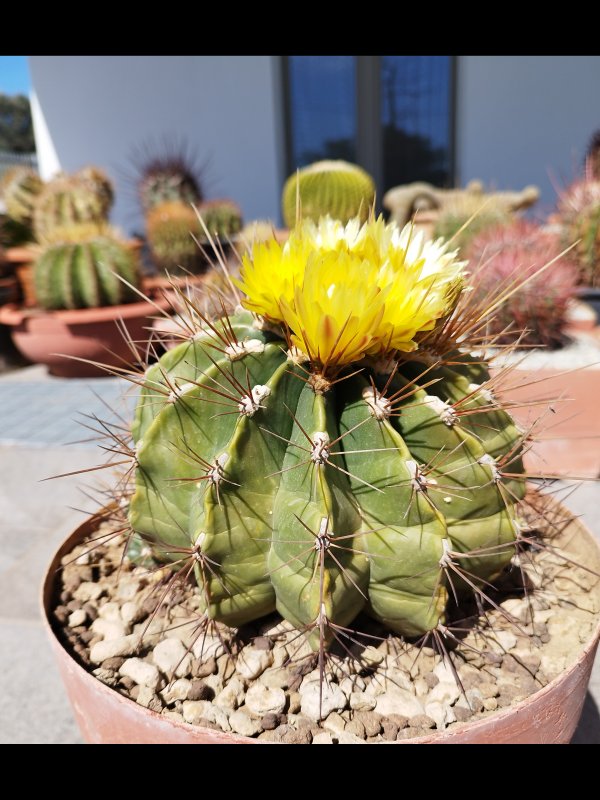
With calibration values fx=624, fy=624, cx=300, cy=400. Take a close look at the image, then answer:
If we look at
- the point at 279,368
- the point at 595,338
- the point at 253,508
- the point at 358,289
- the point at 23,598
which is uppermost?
the point at 358,289

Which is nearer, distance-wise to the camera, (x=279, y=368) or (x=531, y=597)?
(x=279, y=368)

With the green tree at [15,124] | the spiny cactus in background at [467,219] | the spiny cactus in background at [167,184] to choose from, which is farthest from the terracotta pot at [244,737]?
the green tree at [15,124]

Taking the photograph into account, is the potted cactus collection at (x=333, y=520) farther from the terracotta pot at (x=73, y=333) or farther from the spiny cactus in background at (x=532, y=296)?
the terracotta pot at (x=73, y=333)

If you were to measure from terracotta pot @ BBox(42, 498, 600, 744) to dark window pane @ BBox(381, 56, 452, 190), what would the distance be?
7.87 meters

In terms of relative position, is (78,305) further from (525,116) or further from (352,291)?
(525,116)

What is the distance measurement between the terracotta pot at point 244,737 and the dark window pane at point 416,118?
7.87 meters

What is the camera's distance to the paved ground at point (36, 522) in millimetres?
1453

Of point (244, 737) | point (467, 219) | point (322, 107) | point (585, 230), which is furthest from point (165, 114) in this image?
point (244, 737)

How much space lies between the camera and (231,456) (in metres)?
0.91

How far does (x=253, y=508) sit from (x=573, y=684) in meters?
0.53

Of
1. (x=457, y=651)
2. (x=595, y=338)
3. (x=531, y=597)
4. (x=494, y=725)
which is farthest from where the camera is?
(x=595, y=338)

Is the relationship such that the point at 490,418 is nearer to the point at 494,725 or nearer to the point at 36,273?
the point at 494,725

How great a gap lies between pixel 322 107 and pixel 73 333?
5153 mm
